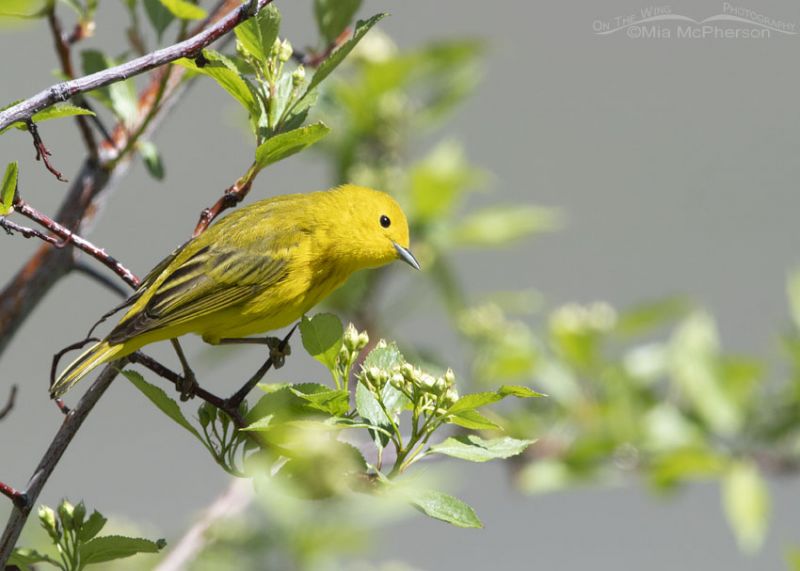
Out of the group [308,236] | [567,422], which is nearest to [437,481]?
[308,236]

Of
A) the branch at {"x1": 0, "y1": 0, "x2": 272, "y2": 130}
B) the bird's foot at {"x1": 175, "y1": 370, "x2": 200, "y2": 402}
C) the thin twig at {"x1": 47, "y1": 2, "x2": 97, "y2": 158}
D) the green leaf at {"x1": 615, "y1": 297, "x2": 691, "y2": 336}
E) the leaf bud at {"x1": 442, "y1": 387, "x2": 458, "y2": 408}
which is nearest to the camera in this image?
the branch at {"x1": 0, "y1": 0, "x2": 272, "y2": 130}

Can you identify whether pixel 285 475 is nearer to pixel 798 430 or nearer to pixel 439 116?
pixel 798 430

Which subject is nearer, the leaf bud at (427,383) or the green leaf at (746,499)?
the leaf bud at (427,383)

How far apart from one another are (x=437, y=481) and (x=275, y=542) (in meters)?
0.44

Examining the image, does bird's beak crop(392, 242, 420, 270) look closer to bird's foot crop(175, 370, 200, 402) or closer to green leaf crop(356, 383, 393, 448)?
bird's foot crop(175, 370, 200, 402)

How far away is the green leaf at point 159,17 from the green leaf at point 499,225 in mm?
1003

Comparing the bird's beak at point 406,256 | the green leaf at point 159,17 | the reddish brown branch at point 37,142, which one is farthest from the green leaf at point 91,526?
the bird's beak at point 406,256

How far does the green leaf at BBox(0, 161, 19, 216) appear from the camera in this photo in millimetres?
1090

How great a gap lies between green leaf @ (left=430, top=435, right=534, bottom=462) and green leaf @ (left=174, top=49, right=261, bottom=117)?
47 cm

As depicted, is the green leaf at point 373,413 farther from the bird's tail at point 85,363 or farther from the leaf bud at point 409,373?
the bird's tail at point 85,363

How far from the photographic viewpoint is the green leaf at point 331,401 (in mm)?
1102

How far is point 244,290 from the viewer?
75.7 inches

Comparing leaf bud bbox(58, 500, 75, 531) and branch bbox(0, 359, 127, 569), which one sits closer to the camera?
branch bbox(0, 359, 127, 569)

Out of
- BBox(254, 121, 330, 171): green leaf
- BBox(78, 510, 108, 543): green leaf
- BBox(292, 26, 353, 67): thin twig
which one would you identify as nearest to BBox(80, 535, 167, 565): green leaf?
BBox(78, 510, 108, 543): green leaf
